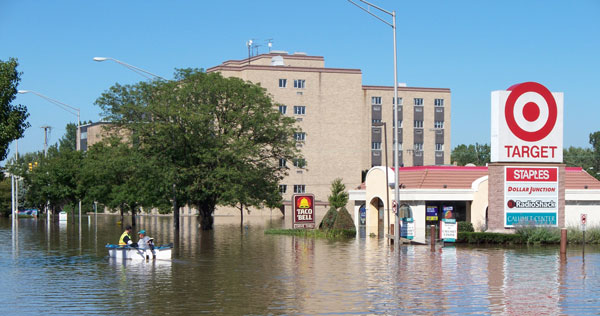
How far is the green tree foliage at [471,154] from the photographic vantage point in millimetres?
166625

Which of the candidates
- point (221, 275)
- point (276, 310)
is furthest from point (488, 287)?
point (221, 275)

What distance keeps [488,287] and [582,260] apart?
1082 centimetres

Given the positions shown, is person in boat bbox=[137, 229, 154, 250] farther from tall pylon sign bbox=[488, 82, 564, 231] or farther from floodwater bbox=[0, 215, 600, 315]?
tall pylon sign bbox=[488, 82, 564, 231]

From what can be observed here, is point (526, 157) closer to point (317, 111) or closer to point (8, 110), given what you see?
point (8, 110)

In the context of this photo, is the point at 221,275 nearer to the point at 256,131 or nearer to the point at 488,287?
the point at 488,287

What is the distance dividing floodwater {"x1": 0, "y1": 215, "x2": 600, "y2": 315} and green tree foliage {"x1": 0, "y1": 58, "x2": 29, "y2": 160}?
514 centimetres

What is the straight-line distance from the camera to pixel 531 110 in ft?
142

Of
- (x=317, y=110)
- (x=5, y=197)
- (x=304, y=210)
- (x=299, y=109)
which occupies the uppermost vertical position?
(x=299, y=109)

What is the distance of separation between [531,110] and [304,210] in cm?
1579

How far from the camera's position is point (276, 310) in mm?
18219

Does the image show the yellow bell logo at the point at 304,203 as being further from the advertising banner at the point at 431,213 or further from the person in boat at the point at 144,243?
the person in boat at the point at 144,243

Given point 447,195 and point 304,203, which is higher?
point 447,195

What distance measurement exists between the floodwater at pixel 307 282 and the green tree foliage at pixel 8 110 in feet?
16.8

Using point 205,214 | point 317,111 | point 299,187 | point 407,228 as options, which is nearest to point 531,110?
point 407,228
